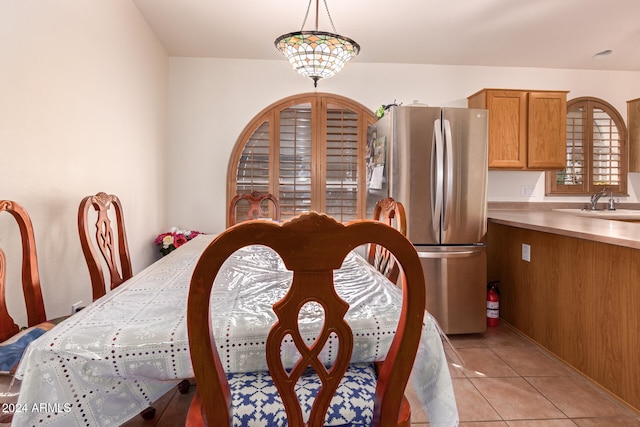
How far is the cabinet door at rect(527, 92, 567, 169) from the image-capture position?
3602 millimetres

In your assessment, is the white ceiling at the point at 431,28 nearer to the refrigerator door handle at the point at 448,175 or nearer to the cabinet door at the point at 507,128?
the cabinet door at the point at 507,128

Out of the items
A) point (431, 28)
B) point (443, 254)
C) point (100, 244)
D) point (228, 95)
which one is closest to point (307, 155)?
point (228, 95)

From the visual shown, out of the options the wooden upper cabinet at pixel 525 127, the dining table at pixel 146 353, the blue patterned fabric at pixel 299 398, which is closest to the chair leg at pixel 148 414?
the dining table at pixel 146 353

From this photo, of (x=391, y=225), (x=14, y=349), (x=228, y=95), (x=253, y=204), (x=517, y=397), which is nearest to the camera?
(x=14, y=349)

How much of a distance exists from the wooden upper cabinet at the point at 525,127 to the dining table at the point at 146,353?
9.67 feet

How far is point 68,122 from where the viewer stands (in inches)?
75.5

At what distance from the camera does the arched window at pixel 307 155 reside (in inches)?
150

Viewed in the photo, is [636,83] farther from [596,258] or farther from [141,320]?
[141,320]

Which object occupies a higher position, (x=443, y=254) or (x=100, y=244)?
(x=100, y=244)

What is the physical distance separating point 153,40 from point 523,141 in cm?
344

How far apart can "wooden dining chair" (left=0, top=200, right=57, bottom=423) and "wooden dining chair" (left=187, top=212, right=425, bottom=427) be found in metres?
0.65

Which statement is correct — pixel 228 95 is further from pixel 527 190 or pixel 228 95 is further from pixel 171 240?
pixel 527 190

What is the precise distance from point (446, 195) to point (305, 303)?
2330 mm

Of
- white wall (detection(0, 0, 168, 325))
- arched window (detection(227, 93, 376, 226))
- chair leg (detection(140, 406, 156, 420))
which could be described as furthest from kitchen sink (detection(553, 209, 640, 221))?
white wall (detection(0, 0, 168, 325))
